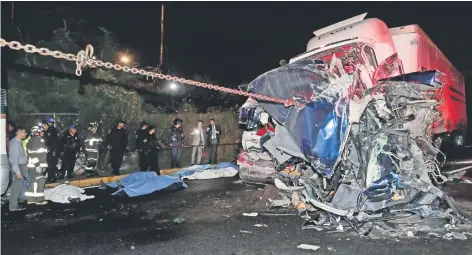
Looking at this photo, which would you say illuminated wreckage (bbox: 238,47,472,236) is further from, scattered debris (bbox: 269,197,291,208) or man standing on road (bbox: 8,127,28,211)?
man standing on road (bbox: 8,127,28,211)

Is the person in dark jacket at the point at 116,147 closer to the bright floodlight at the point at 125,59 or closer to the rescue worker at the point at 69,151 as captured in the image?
the rescue worker at the point at 69,151

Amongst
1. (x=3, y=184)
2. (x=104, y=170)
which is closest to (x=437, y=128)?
(x=104, y=170)

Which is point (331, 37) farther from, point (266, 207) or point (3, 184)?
point (3, 184)

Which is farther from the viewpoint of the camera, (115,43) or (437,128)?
(115,43)

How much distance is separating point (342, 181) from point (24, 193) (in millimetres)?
6176

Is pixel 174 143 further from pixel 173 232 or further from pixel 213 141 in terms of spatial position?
pixel 173 232

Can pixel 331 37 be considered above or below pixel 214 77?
below

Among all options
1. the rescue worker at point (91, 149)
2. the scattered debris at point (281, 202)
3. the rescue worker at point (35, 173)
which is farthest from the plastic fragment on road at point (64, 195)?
the scattered debris at point (281, 202)

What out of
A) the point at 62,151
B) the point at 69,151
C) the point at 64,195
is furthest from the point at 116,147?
the point at 64,195

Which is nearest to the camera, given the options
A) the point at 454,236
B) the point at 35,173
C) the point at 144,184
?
the point at 454,236

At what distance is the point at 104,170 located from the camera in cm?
1105

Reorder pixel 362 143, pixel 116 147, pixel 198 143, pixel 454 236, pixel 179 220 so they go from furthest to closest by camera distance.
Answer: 1. pixel 198 143
2. pixel 116 147
3. pixel 179 220
4. pixel 362 143
5. pixel 454 236

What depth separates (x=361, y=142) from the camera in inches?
214

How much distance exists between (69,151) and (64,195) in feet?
8.15
